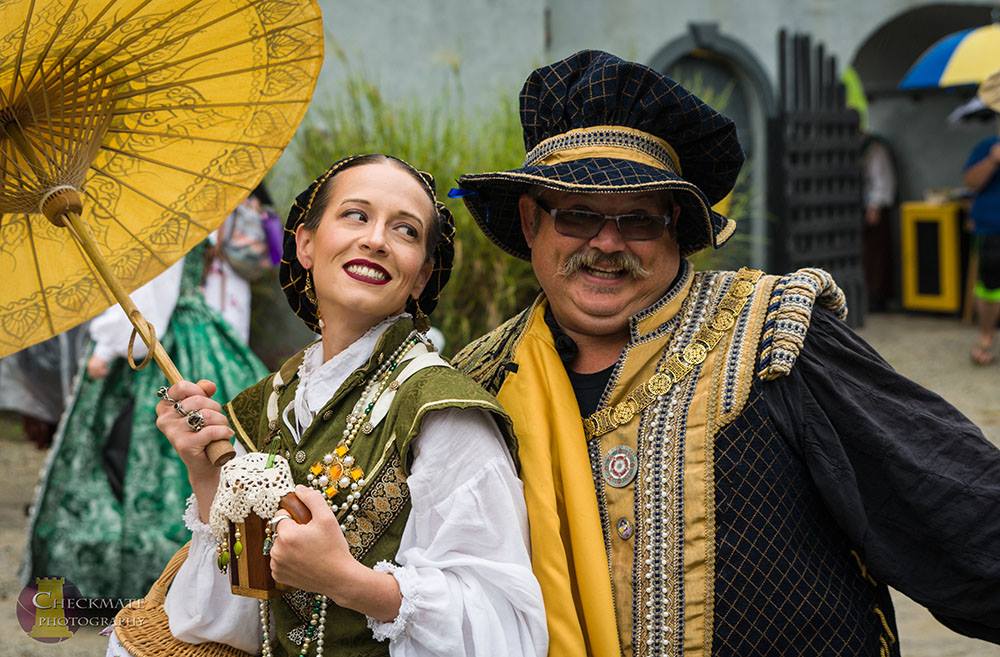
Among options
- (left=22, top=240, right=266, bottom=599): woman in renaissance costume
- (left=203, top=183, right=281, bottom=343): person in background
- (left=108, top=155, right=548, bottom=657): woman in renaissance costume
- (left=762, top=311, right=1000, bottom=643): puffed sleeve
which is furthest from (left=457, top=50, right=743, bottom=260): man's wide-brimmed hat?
(left=203, top=183, right=281, bottom=343): person in background

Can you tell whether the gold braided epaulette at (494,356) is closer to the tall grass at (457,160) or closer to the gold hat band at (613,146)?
the gold hat band at (613,146)

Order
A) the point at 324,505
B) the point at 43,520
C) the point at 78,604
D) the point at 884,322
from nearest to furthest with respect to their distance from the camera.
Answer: the point at 324,505 < the point at 78,604 < the point at 43,520 < the point at 884,322

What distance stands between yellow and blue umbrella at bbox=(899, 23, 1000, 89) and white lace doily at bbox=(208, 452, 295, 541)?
8165mm

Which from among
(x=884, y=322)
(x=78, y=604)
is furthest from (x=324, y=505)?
(x=884, y=322)

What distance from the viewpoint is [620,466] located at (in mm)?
2127

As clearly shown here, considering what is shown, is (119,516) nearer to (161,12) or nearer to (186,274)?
(186,274)

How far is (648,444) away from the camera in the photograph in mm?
2113

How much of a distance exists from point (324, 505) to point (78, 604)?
292 centimetres

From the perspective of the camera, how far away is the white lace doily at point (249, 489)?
6.07 feet

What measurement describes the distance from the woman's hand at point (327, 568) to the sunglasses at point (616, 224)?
72 centimetres

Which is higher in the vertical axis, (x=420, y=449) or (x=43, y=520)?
(x=420, y=449)

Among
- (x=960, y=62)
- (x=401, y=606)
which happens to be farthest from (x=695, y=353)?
(x=960, y=62)

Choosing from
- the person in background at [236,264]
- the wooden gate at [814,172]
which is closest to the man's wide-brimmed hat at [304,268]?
the person in background at [236,264]

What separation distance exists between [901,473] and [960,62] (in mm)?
8220
